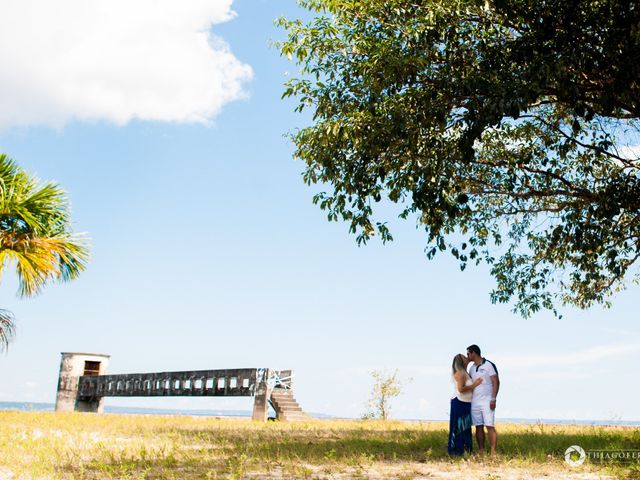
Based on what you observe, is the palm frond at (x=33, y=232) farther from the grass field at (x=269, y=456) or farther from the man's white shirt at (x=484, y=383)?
the man's white shirt at (x=484, y=383)

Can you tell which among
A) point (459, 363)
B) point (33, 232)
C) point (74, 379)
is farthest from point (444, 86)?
point (74, 379)

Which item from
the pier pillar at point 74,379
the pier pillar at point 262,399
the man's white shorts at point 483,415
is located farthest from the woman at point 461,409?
the pier pillar at point 74,379

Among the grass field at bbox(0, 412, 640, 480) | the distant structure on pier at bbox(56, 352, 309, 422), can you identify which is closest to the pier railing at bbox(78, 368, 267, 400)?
the distant structure on pier at bbox(56, 352, 309, 422)

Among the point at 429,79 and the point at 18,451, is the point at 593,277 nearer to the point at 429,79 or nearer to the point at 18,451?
the point at 429,79

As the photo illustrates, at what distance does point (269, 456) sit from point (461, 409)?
3.55m

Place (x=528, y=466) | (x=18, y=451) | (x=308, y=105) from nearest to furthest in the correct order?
(x=528, y=466) < (x=18, y=451) < (x=308, y=105)

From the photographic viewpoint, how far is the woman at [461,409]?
11.0 metres

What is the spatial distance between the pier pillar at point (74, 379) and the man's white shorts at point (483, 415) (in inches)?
919

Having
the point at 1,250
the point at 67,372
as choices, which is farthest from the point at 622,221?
the point at 67,372

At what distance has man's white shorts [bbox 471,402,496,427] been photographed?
10680 mm

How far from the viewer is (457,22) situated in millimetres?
11367

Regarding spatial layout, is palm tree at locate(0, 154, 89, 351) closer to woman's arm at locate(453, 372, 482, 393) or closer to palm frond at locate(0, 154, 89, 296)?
palm frond at locate(0, 154, 89, 296)

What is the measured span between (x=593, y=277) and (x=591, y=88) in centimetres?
595

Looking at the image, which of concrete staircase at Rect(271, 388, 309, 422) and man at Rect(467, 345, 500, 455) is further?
concrete staircase at Rect(271, 388, 309, 422)
